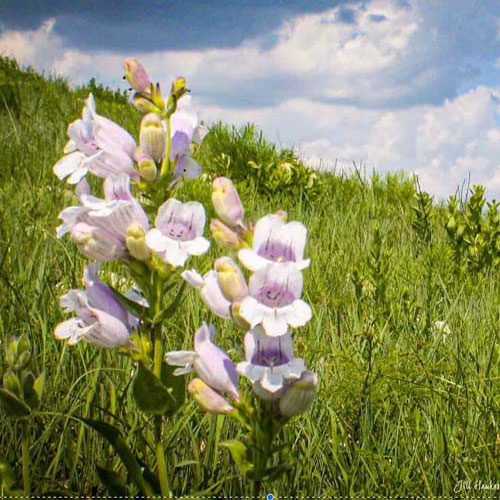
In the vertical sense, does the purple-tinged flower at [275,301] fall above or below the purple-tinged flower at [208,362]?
above

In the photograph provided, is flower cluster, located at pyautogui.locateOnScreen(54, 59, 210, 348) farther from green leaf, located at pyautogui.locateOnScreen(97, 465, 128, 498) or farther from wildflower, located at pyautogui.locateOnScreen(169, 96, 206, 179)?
green leaf, located at pyautogui.locateOnScreen(97, 465, 128, 498)

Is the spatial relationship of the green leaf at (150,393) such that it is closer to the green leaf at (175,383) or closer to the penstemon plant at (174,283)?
the penstemon plant at (174,283)

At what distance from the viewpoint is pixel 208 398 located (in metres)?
1.28

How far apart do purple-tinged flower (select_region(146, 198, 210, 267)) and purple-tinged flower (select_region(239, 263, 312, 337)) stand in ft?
0.65

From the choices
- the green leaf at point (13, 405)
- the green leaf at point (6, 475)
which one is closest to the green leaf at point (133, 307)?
the green leaf at point (13, 405)

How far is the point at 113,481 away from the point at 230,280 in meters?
0.66

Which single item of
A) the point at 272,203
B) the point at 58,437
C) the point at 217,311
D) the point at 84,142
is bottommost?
the point at 58,437

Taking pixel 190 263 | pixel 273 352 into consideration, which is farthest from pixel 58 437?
pixel 190 263

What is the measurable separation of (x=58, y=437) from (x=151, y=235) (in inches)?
44.9

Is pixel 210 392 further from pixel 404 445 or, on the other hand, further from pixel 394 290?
pixel 394 290

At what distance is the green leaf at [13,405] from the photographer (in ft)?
4.44

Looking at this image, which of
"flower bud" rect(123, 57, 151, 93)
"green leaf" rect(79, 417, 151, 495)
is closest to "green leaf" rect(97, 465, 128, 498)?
"green leaf" rect(79, 417, 151, 495)

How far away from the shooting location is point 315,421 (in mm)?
2156

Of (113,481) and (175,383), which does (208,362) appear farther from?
(113,481)
